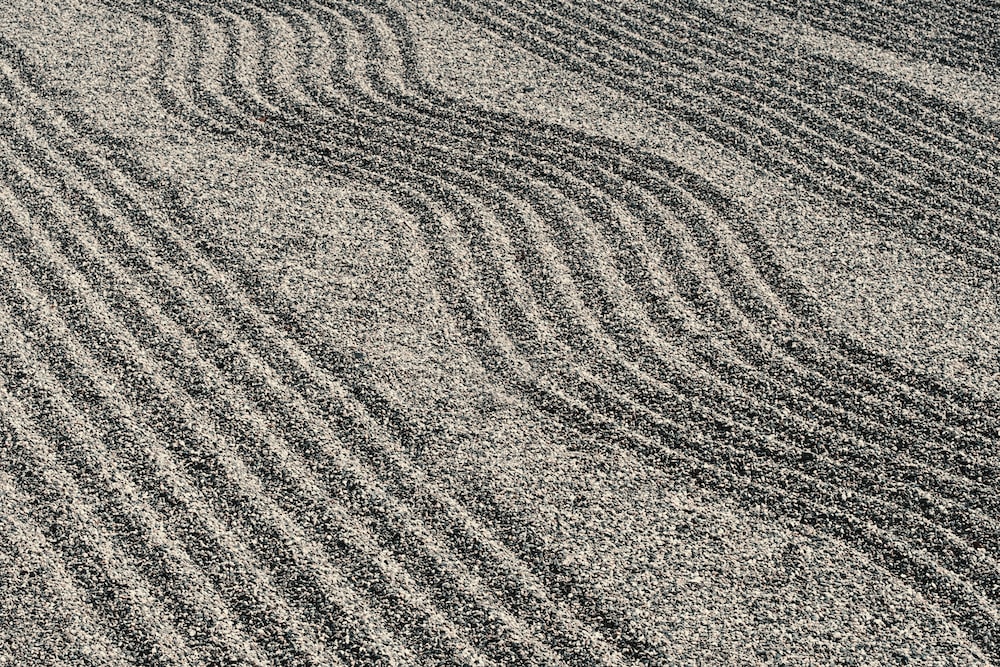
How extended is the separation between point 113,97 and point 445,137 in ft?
5.20

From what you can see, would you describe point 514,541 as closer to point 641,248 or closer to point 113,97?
point 641,248

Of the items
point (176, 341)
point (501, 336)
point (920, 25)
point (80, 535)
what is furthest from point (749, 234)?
point (80, 535)

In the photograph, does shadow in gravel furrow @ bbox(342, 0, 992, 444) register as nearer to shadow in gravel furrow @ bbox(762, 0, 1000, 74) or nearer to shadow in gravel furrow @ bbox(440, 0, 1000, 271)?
shadow in gravel furrow @ bbox(440, 0, 1000, 271)

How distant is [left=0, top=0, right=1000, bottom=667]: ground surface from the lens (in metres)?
3.07

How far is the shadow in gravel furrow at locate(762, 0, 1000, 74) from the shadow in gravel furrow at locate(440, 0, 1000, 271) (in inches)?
39.7

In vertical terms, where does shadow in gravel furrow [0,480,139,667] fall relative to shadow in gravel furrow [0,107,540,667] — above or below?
below

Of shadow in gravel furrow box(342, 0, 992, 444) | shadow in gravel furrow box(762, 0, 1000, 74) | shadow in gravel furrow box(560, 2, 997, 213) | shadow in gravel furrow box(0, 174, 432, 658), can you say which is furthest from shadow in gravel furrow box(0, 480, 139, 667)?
shadow in gravel furrow box(762, 0, 1000, 74)

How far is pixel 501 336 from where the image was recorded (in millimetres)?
3867

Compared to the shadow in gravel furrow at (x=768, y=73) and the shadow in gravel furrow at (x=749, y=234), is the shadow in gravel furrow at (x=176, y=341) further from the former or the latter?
the shadow in gravel furrow at (x=768, y=73)

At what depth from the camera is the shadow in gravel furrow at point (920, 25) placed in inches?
209

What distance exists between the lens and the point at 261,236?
13.9 feet

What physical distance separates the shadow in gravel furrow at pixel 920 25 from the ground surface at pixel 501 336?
20mm

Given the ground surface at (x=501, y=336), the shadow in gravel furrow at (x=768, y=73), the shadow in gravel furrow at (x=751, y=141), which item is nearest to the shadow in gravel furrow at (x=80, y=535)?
the ground surface at (x=501, y=336)

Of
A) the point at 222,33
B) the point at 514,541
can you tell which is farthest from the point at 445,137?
the point at 514,541
